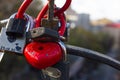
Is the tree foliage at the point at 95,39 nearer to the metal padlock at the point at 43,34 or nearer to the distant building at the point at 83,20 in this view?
the distant building at the point at 83,20

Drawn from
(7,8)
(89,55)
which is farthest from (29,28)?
(7,8)

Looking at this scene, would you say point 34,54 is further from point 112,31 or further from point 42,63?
point 112,31

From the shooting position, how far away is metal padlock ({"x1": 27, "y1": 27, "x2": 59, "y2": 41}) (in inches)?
17.4

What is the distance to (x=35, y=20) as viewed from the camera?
52 cm

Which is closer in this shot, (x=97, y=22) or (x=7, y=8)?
(x=7, y=8)

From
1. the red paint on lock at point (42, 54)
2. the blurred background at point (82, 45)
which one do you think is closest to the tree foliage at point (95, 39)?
the blurred background at point (82, 45)

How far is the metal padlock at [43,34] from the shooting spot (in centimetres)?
44

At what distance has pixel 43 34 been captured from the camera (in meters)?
0.44

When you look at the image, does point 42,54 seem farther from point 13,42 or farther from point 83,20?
point 83,20

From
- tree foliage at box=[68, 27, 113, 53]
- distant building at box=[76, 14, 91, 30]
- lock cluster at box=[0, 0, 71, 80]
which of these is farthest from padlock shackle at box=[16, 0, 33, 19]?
distant building at box=[76, 14, 91, 30]

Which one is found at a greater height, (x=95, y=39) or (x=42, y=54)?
(x=42, y=54)

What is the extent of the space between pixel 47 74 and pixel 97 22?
25012 millimetres

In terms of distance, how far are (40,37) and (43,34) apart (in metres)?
0.01

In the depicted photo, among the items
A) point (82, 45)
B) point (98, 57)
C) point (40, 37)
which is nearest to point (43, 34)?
point (40, 37)
